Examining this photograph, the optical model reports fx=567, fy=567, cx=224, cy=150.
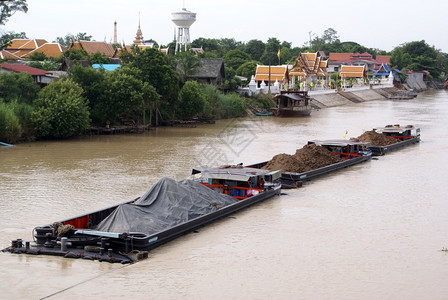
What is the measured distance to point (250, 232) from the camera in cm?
1128

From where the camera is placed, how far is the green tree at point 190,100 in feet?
105

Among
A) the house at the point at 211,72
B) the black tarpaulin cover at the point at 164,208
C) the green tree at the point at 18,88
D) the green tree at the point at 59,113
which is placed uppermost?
the house at the point at 211,72

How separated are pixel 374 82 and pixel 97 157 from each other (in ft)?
205

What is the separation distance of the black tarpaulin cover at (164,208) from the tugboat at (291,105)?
92.9ft

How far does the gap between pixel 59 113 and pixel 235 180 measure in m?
12.8

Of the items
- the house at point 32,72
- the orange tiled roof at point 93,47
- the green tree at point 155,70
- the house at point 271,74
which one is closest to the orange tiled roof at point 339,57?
the house at point 271,74

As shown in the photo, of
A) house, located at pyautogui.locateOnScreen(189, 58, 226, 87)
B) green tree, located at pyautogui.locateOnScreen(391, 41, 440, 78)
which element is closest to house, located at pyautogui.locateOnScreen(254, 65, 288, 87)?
house, located at pyautogui.locateOnScreen(189, 58, 226, 87)

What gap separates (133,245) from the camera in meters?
9.42

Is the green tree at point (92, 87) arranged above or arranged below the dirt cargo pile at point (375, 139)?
above

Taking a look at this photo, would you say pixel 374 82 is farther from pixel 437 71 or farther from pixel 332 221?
pixel 332 221

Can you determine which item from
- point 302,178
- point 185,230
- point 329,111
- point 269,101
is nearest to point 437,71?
point 329,111

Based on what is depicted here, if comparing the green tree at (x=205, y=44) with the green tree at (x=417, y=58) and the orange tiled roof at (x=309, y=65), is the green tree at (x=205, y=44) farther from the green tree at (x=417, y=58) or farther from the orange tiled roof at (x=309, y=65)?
the green tree at (x=417, y=58)

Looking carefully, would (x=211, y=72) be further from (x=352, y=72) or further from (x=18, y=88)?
(x=352, y=72)

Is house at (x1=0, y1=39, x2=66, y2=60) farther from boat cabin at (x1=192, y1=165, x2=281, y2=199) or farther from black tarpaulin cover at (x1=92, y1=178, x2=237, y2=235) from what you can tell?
black tarpaulin cover at (x1=92, y1=178, x2=237, y2=235)
